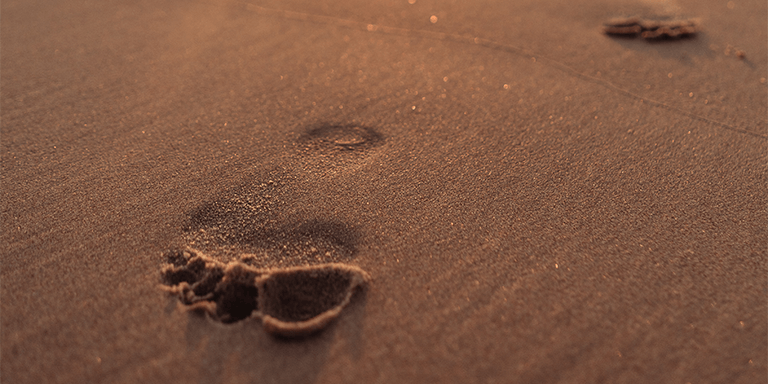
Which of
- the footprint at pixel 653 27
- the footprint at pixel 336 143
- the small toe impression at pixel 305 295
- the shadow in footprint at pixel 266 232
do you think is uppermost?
the footprint at pixel 653 27

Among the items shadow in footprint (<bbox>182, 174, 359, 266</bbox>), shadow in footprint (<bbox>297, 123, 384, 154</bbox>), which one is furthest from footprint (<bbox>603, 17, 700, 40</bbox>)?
shadow in footprint (<bbox>182, 174, 359, 266</bbox>)

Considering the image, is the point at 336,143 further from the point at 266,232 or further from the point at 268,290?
the point at 268,290

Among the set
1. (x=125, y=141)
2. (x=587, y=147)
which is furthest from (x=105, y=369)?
(x=587, y=147)

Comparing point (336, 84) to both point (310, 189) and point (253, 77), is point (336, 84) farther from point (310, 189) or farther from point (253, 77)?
point (310, 189)

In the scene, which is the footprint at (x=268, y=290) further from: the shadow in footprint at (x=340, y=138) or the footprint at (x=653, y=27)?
the footprint at (x=653, y=27)

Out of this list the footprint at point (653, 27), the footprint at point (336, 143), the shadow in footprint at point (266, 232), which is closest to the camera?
the shadow in footprint at point (266, 232)

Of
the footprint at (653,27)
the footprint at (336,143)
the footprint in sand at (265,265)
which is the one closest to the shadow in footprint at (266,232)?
the footprint in sand at (265,265)

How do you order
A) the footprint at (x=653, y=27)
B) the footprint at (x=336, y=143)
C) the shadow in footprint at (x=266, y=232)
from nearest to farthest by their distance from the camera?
the shadow in footprint at (x=266, y=232), the footprint at (x=336, y=143), the footprint at (x=653, y=27)
